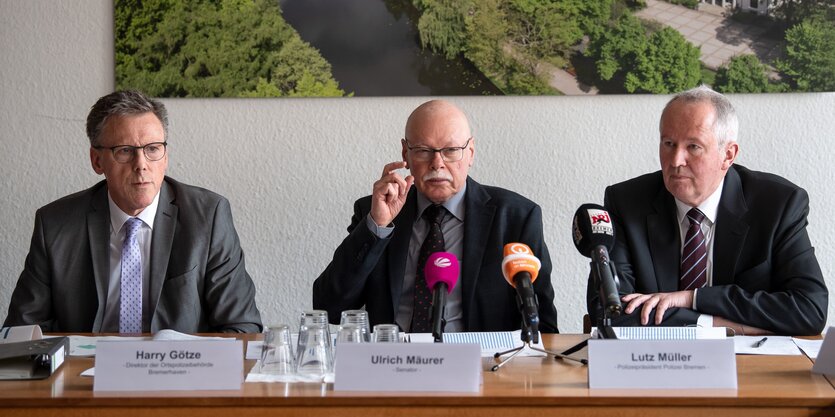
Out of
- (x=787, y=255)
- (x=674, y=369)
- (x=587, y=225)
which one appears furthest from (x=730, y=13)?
(x=674, y=369)

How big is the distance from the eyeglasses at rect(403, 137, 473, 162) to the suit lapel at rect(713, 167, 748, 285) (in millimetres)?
823

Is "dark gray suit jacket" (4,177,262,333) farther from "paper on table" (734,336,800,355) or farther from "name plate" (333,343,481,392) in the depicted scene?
"paper on table" (734,336,800,355)

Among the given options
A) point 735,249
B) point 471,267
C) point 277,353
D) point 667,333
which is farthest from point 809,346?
point 277,353

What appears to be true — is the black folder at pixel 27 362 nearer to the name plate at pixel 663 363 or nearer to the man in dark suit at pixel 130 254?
the man in dark suit at pixel 130 254

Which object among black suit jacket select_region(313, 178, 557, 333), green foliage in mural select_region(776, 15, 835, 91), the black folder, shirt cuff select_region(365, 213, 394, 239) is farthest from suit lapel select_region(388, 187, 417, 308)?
green foliage in mural select_region(776, 15, 835, 91)

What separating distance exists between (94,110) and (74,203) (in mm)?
300

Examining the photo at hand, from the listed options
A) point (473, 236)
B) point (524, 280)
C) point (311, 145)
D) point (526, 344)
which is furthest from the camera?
point (311, 145)

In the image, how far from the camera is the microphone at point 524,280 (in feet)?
6.31

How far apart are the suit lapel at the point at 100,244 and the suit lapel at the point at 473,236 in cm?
109

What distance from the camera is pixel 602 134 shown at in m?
3.73

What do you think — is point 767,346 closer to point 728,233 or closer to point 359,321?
point 728,233

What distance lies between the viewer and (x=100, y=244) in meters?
2.89

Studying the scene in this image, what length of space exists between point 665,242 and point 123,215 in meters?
1.69

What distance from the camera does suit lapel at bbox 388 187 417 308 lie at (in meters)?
2.84
